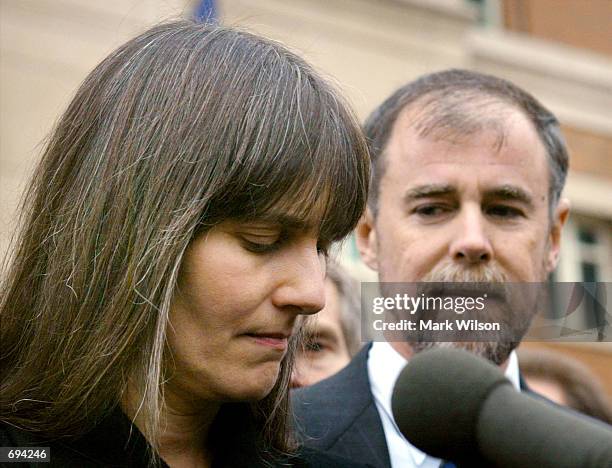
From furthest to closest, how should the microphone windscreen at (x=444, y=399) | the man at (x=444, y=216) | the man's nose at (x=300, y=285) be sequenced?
the man at (x=444, y=216), the man's nose at (x=300, y=285), the microphone windscreen at (x=444, y=399)

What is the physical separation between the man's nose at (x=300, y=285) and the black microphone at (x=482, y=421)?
1.36 feet

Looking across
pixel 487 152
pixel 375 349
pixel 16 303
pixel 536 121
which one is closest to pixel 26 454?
pixel 16 303

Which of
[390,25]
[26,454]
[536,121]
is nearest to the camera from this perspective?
[26,454]

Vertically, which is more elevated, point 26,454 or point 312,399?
point 312,399

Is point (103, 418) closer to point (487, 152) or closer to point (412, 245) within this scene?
point (412, 245)

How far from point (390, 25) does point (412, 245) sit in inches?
418

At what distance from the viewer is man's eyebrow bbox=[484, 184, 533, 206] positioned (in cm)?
337

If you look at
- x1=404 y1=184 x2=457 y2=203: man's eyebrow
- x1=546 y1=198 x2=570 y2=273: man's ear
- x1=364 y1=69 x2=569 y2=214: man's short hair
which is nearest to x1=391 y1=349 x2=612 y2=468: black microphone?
x1=404 y1=184 x2=457 y2=203: man's eyebrow

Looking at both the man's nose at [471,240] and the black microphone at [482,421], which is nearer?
the black microphone at [482,421]

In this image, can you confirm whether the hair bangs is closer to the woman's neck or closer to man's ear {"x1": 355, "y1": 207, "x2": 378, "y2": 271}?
the woman's neck

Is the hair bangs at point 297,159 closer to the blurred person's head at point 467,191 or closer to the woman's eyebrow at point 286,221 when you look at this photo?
the woman's eyebrow at point 286,221

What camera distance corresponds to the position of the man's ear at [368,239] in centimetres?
365

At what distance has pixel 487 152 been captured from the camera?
342 cm

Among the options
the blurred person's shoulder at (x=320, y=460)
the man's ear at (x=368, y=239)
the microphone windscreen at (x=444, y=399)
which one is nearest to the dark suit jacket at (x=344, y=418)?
the blurred person's shoulder at (x=320, y=460)
